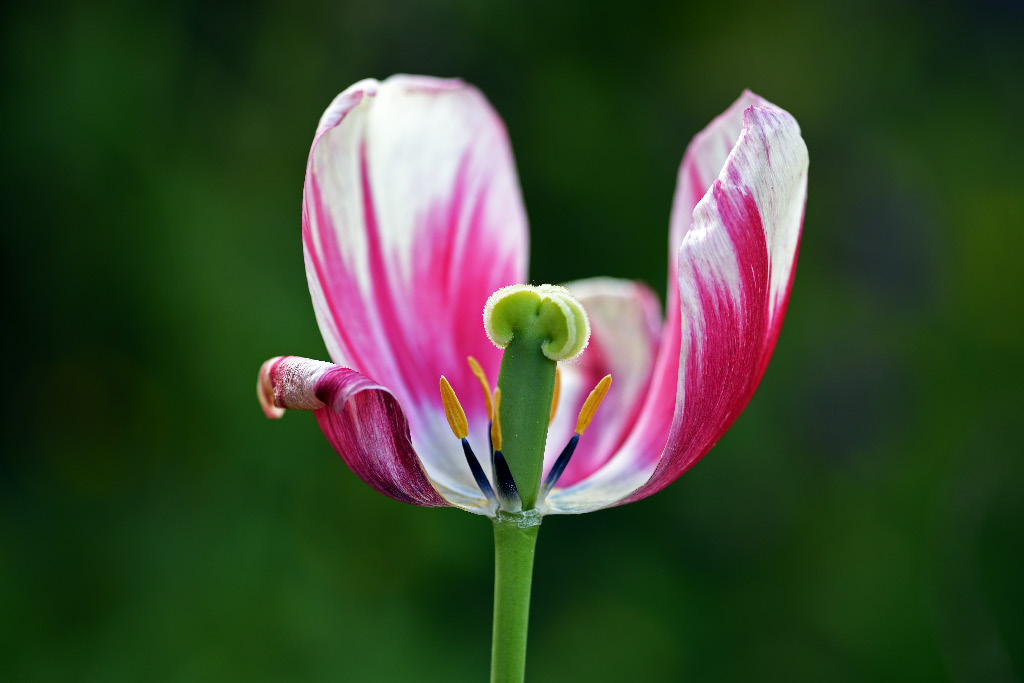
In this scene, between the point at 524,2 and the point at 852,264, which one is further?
the point at 852,264

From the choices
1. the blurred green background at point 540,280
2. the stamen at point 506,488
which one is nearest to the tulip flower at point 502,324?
the stamen at point 506,488

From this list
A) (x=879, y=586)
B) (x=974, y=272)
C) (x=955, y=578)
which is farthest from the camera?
(x=974, y=272)

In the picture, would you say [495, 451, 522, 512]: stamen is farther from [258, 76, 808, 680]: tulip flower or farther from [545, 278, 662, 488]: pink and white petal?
[545, 278, 662, 488]: pink and white petal

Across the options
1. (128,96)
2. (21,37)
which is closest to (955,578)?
(128,96)

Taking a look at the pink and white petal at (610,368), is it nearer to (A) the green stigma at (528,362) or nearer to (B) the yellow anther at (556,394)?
(B) the yellow anther at (556,394)

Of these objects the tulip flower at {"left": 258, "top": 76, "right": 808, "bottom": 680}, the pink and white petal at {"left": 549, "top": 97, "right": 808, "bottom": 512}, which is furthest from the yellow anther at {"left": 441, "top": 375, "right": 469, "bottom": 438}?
the pink and white petal at {"left": 549, "top": 97, "right": 808, "bottom": 512}

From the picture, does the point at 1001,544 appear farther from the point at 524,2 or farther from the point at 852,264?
the point at 524,2

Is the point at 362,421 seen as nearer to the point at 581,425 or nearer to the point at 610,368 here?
the point at 581,425

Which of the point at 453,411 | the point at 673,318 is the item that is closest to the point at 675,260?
the point at 673,318
